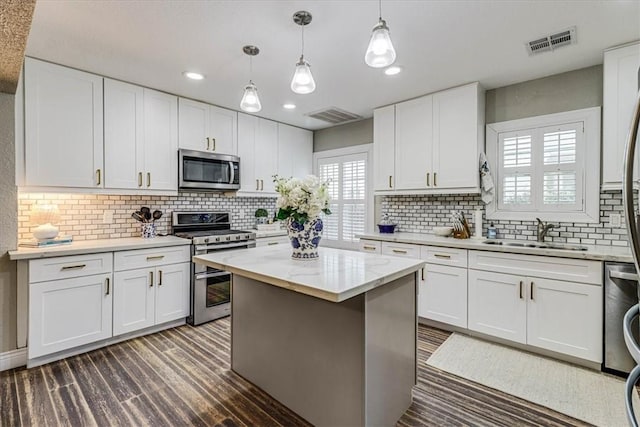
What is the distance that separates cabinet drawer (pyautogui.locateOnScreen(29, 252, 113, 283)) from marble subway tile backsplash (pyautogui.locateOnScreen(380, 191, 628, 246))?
3.25 m

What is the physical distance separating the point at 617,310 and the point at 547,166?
55.0 inches

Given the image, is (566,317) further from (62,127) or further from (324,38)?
(62,127)

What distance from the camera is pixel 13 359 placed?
8.16ft

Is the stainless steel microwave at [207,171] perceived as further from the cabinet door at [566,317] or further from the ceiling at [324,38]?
the cabinet door at [566,317]

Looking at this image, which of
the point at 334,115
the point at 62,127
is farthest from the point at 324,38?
the point at 62,127

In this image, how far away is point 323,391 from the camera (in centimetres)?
179

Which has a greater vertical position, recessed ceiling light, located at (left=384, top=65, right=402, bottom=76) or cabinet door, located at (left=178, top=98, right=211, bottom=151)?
recessed ceiling light, located at (left=384, top=65, right=402, bottom=76)

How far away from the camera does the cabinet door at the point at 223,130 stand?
150 inches

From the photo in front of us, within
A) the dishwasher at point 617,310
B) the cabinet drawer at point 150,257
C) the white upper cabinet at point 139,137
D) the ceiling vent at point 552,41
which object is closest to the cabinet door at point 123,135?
the white upper cabinet at point 139,137

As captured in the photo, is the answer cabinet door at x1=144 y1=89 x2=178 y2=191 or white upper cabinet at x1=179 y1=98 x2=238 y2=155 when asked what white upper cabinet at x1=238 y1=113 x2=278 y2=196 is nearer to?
white upper cabinet at x1=179 y1=98 x2=238 y2=155

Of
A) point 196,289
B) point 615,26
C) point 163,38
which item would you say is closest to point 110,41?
point 163,38

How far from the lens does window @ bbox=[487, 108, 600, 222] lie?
2.80m

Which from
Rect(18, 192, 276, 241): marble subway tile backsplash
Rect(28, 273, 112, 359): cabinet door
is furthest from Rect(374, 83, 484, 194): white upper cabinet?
Rect(28, 273, 112, 359): cabinet door

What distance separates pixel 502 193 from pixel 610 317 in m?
1.42
